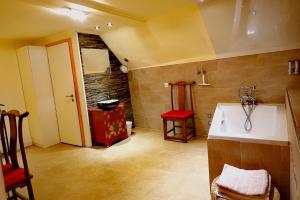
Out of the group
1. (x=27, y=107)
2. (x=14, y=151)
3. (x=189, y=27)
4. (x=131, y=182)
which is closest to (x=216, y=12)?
(x=189, y=27)

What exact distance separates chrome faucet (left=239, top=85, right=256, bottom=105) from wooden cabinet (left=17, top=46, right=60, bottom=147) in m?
3.60

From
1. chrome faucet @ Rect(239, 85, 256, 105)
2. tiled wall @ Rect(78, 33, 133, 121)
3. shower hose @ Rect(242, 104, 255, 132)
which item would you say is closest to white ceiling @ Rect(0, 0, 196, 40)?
tiled wall @ Rect(78, 33, 133, 121)

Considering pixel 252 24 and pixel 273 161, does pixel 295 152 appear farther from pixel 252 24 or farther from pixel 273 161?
pixel 252 24

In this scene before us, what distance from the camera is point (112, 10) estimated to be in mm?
2770

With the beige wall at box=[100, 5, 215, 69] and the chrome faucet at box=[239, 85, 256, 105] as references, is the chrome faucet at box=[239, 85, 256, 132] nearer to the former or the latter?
the chrome faucet at box=[239, 85, 256, 105]

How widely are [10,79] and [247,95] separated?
4.39m

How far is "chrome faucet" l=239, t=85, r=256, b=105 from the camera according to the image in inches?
131

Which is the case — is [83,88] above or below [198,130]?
above

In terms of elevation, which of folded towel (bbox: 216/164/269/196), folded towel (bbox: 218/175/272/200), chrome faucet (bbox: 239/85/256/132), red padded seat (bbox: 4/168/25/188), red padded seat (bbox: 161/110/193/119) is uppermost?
chrome faucet (bbox: 239/85/256/132)

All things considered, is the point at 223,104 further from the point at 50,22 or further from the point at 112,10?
the point at 50,22

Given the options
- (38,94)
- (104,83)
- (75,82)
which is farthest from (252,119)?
(38,94)

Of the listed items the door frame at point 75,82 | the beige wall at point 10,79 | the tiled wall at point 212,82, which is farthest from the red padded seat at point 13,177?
the tiled wall at point 212,82

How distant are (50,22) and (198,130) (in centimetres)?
310

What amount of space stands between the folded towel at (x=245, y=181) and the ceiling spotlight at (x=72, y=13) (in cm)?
252
